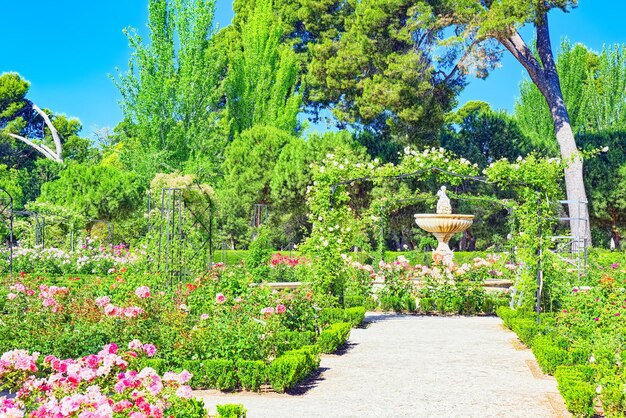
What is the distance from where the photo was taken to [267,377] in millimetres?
5949

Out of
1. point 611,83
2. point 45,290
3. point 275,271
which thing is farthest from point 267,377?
point 611,83

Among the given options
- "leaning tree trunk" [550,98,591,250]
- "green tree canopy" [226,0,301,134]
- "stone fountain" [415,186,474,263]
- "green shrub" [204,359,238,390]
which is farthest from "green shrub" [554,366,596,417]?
"green tree canopy" [226,0,301,134]

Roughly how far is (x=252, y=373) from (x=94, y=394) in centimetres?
271

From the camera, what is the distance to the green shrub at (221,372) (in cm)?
589

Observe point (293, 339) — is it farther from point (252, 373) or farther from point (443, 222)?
point (443, 222)

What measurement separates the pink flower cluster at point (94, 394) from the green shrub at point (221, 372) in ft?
5.52

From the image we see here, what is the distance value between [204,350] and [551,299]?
207 inches

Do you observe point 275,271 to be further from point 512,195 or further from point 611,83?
point 611,83

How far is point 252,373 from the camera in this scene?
19.4 ft

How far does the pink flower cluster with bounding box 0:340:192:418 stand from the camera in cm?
316

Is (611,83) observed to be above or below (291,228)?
above

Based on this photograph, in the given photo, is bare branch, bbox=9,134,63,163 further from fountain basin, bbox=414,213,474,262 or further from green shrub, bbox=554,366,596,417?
green shrub, bbox=554,366,596,417

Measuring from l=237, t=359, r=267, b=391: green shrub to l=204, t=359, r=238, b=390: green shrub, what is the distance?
0.18ft

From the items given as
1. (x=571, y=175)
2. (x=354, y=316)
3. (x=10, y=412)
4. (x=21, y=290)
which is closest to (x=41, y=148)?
(x=571, y=175)
